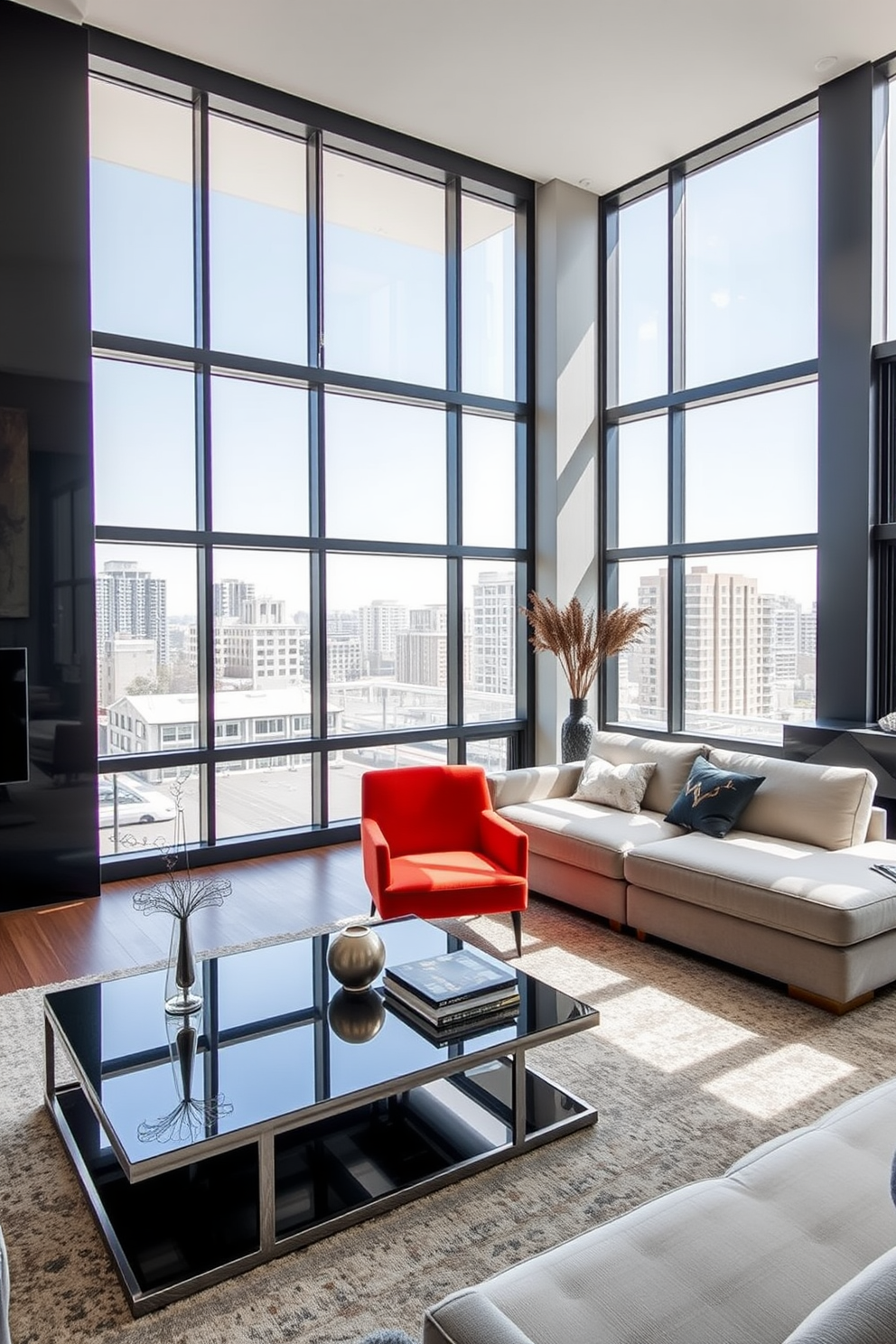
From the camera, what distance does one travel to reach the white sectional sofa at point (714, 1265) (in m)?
1.27

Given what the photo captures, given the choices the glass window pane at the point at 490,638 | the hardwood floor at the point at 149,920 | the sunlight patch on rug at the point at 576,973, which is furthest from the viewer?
the glass window pane at the point at 490,638

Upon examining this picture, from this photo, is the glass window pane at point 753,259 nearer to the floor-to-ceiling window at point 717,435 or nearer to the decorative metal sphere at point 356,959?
the floor-to-ceiling window at point 717,435

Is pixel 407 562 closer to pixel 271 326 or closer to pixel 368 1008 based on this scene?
pixel 271 326

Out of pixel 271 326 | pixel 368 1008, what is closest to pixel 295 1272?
pixel 368 1008

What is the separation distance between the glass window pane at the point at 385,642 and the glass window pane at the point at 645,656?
4.60 feet

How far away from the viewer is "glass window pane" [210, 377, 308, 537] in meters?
5.38

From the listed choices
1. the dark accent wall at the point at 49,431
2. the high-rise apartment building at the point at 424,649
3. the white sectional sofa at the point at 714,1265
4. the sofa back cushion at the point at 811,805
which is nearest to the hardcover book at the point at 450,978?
the white sectional sofa at the point at 714,1265

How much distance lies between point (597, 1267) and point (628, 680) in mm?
5619

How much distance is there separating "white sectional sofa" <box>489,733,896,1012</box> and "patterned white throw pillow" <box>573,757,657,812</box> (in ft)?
0.15

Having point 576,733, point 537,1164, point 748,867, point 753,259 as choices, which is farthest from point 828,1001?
point 753,259

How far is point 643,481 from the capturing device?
22.0ft

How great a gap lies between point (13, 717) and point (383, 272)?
12.1 ft

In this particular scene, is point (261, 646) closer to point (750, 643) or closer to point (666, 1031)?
point (750, 643)

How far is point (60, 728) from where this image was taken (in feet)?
15.3
